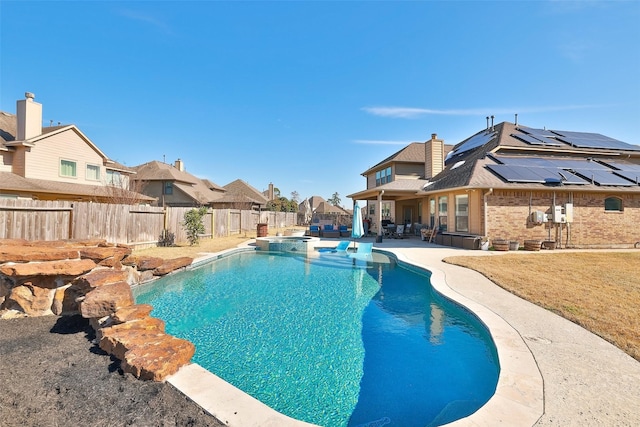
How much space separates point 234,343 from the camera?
16.3 ft

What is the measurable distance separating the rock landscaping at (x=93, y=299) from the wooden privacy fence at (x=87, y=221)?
3540 mm

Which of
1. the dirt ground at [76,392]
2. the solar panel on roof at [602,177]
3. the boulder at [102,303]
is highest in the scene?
the solar panel on roof at [602,177]

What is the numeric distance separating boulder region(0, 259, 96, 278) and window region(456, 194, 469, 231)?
15.5m

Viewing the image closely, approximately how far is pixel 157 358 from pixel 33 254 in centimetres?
419

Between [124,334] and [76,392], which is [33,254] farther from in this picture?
[76,392]

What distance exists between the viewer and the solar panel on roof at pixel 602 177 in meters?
14.8

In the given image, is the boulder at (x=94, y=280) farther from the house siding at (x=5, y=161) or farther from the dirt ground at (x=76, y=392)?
the house siding at (x=5, y=161)

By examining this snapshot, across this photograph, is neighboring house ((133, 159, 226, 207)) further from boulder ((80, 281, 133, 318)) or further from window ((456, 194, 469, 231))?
boulder ((80, 281, 133, 318))

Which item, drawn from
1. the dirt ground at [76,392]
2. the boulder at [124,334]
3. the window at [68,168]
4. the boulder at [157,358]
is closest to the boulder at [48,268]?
the dirt ground at [76,392]

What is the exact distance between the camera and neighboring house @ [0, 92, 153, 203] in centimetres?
1619

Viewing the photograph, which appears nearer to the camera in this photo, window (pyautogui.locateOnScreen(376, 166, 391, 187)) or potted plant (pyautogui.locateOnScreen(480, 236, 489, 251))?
potted plant (pyautogui.locateOnScreen(480, 236, 489, 251))

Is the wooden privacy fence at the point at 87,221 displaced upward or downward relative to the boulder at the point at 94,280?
upward

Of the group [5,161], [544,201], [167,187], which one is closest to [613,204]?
[544,201]

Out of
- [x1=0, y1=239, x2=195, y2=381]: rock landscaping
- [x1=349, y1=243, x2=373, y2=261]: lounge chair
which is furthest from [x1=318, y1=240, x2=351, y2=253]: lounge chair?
[x1=0, y1=239, x2=195, y2=381]: rock landscaping
